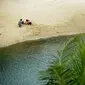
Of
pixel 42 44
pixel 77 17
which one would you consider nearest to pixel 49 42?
pixel 42 44

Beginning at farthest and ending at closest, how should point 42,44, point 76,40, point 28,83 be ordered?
point 42,44 → point 28,83 → point 76,40

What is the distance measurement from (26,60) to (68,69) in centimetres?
858

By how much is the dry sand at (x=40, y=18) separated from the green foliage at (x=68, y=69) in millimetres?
9986

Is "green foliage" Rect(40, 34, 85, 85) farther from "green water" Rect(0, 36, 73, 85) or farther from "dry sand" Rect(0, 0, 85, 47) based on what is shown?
"dry sand" Rect(0, 0, 85, 47)

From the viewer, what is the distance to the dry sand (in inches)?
503

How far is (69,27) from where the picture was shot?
43.4 ft

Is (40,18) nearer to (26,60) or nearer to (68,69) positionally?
(26,60)

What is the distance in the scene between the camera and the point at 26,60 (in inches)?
428

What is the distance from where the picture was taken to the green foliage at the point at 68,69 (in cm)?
220

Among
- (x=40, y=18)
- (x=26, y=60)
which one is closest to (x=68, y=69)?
(x=26, y=60)

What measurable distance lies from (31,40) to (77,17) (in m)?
2.81

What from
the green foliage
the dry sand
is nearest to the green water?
the dry sand

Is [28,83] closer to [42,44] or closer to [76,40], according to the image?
[42,44]

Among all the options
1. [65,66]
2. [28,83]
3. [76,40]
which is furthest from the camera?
[28,83]
